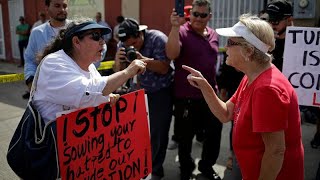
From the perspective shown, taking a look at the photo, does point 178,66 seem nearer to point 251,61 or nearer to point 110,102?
point 110,102

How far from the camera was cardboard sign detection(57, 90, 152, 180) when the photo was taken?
6.89 ft

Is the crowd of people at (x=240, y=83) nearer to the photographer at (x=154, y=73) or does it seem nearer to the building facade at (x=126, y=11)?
the photographer at (x=154, y=73)

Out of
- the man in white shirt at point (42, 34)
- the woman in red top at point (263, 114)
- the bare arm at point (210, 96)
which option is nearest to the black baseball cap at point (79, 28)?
the bare arm at point (210, 96)

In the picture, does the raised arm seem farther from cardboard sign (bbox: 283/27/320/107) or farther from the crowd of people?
cardboard sign (bbox: 283/27/320/107)

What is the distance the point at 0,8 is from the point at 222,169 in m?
14.1

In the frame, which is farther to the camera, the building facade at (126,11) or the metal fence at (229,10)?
the building facade at (126,11)

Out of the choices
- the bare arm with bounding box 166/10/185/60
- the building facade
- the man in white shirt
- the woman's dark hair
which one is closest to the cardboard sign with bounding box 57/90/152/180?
the woman's dark hair

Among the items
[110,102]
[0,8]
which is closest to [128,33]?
[110,102]

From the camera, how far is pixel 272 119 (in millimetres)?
1729

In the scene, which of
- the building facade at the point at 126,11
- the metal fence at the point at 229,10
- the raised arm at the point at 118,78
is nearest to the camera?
the raised arm at the point at 118,78

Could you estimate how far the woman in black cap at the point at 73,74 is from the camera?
1940mm

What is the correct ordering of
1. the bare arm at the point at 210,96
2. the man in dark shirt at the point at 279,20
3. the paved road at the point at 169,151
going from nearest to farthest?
the bare arm at the point at 210,96
the man in dark shirt at the point at 279,20
the paved road at the point at 169,151

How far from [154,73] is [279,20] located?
49.2 inches

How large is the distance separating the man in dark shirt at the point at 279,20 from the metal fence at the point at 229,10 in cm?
457
